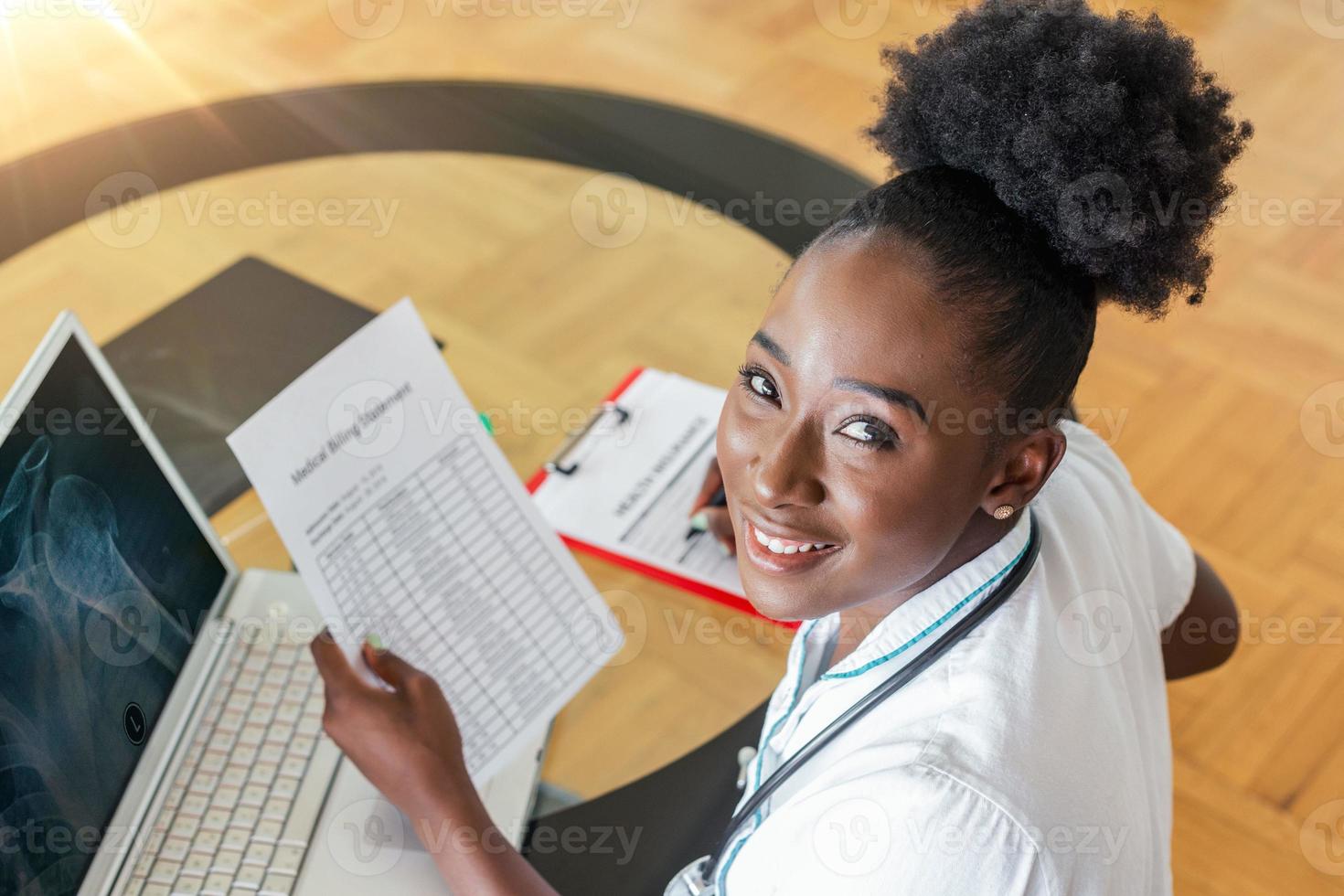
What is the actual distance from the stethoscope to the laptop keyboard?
32 cm

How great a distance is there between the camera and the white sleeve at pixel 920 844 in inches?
31.0

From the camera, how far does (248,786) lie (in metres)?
1.06

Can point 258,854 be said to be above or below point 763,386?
below

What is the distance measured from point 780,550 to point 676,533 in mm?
376

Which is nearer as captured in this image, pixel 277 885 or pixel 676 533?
pixel 277 885

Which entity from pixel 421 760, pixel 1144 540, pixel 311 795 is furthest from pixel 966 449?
pixel 311 795

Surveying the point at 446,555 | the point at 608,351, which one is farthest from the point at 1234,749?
the point at 446,555

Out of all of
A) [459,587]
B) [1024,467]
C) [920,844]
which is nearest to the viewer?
[920,844]

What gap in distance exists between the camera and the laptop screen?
0.87 meters

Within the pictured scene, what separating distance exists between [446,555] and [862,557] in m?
0.44

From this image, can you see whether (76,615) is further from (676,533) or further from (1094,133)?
(1094,133)

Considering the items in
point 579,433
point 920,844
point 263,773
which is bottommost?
point 920,844

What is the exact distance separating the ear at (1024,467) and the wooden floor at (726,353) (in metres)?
0.35

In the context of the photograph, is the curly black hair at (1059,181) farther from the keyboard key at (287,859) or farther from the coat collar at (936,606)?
the keyboard key at (287,859)
